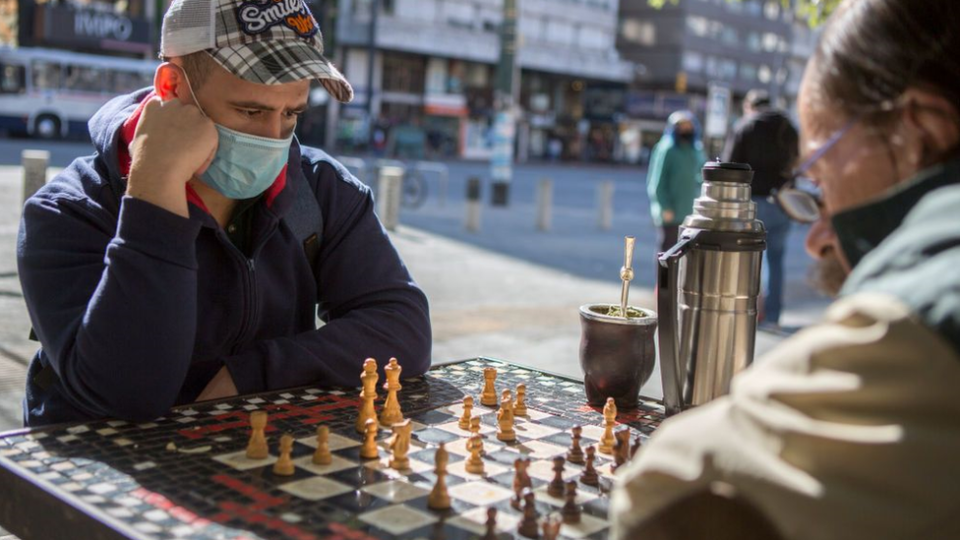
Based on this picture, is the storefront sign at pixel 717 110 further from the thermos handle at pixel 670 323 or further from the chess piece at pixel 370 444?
the chess piece at pixel 370 444

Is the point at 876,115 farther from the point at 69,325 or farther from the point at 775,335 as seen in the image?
the point at 775,335

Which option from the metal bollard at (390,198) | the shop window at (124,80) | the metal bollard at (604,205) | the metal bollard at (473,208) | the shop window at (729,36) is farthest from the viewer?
the shop window at (729,36)

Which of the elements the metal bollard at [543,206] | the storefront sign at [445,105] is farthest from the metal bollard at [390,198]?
the storefront sign at [445,105]

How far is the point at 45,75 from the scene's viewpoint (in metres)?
32.7

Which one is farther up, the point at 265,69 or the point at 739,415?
the point at 265,69

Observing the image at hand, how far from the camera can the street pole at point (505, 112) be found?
19906mm

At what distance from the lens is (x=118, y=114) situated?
2525 mm

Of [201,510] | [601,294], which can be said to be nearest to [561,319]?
[601,294]

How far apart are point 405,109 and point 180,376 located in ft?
164

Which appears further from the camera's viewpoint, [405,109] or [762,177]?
[405,109]

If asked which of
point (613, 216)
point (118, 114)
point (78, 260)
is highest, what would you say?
point (118, 114)

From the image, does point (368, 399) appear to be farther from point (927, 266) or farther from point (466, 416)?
point (927, 266)

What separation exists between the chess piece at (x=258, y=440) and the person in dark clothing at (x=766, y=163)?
5617 mm

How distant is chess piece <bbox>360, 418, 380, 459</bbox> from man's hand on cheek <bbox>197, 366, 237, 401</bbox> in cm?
58
